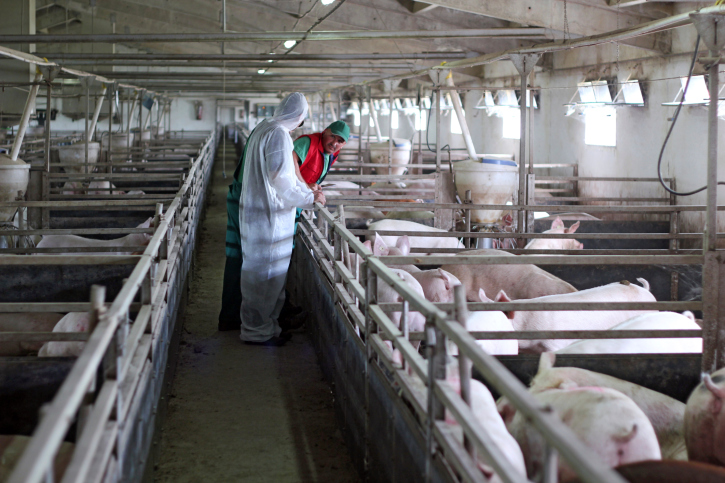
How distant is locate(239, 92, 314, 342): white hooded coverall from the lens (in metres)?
5.13

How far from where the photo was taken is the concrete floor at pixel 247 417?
3447 mm

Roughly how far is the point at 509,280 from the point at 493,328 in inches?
60.6

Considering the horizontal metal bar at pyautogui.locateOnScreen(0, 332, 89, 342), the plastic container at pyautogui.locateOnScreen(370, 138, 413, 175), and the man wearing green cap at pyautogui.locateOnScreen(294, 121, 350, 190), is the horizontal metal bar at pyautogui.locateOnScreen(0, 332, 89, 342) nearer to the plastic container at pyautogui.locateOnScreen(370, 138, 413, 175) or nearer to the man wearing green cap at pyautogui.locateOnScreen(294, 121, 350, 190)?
the man wearing green cap at pyautogui.locateOnScreen(294, 121, 350, 190)

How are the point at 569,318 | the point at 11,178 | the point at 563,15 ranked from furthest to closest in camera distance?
1. the point at 563,15
2. the point at 11,178
3. the point at 569,318

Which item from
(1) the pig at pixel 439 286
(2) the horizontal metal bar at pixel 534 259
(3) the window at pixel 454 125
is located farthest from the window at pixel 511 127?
(2) the horizontal metal bar at pixel 534 259

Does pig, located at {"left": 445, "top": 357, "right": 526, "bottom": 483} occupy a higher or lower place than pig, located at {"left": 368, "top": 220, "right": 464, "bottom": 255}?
lower

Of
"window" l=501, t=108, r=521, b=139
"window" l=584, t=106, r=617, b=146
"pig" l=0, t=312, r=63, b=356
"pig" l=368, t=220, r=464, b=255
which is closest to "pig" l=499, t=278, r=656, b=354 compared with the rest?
"pig" l=368, t=220, r=464, b=255

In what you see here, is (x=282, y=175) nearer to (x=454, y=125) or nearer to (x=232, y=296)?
(x=232, y=296)

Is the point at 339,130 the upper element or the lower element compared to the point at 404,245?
upper

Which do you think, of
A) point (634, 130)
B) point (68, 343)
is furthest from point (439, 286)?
point (634, 130)

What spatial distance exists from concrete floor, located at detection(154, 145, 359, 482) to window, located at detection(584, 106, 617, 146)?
6.69 metres

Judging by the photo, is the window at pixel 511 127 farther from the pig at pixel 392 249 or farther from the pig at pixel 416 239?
the pig at pixel 392 249

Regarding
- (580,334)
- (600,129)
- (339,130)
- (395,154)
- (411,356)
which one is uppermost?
(600,129)

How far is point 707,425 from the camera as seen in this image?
9.17ft
